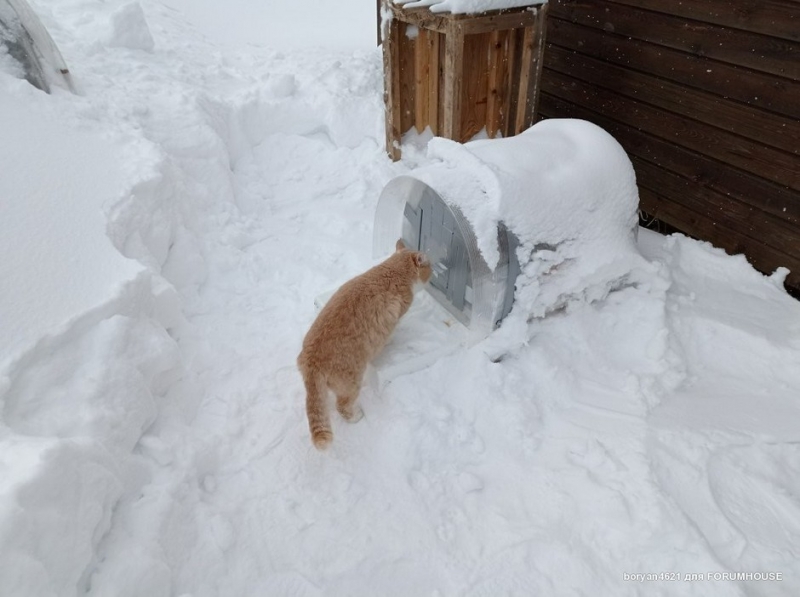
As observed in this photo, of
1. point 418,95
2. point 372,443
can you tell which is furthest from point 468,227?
point 418,95

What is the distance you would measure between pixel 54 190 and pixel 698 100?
4480 millimetres

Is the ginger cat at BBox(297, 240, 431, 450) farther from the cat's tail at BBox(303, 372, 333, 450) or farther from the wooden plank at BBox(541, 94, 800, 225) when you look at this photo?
the wooden plank at BBox(541, 94, 800, 225)

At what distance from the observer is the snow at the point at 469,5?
365 centimetres

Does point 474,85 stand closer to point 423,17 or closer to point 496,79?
point 496,79

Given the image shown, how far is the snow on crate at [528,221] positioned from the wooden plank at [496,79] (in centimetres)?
154

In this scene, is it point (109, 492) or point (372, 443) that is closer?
point (109, 492)

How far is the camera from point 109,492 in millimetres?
2018

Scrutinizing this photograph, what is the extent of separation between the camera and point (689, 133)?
3895 millimetres

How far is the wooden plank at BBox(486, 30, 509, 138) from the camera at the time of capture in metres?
4.44

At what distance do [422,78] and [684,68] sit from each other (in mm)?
2250

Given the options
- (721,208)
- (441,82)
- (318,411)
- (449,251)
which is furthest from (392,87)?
(318,411)

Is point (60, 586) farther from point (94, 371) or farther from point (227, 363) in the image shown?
point (227, 363)

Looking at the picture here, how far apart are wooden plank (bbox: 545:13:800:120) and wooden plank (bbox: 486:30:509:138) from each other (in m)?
0.76

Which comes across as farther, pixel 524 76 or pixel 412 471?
pixel 524 76
